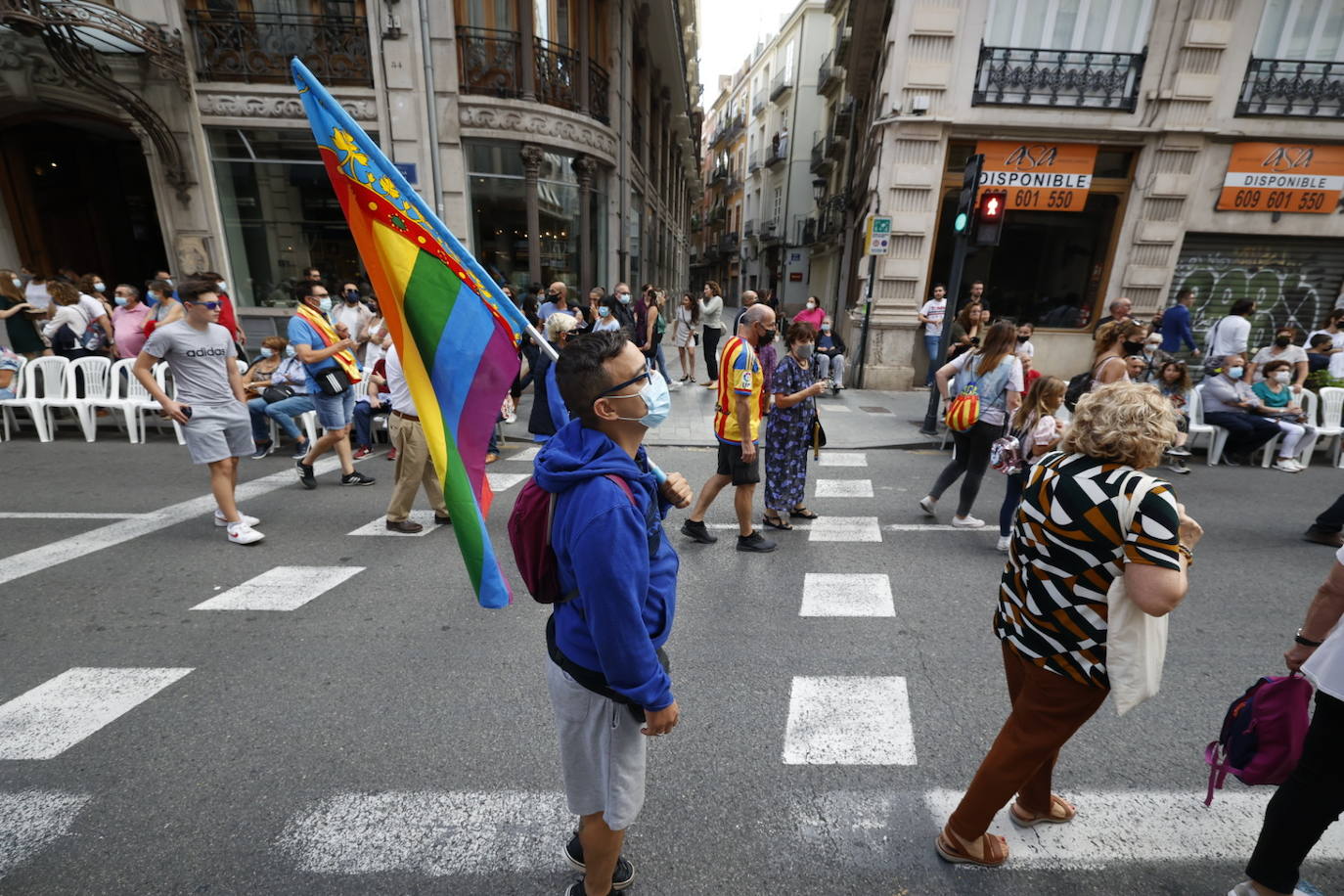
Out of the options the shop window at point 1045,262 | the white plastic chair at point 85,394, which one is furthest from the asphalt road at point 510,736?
the shop window at point 1045,262

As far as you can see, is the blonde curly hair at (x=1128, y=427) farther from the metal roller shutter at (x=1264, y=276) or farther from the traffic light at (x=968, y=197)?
the metal roller shutter at (x=1264, y=276)

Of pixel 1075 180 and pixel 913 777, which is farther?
pixel 1075 180

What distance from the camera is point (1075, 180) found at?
1202 cm

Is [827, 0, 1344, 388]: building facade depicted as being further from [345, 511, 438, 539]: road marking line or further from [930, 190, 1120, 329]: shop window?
[345, 511, 438, 539]: road marking line

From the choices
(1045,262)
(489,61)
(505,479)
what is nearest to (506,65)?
(489,61)

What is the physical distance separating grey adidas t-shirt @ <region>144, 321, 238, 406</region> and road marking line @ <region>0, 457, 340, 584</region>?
3.84ft

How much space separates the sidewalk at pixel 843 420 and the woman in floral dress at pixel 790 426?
3.09 m

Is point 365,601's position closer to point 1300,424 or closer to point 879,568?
point 879,568

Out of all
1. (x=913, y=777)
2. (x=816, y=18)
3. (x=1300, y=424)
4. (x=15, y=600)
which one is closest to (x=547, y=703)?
(x=913, y=777)

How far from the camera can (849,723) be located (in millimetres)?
2896

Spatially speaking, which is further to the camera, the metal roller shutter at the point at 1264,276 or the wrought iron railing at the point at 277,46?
the metal roller shutter at the point at 1264,276

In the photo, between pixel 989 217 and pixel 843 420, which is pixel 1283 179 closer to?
pixel 989 217

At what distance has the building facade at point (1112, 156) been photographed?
443 inches

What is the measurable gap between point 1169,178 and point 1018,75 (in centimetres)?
349
